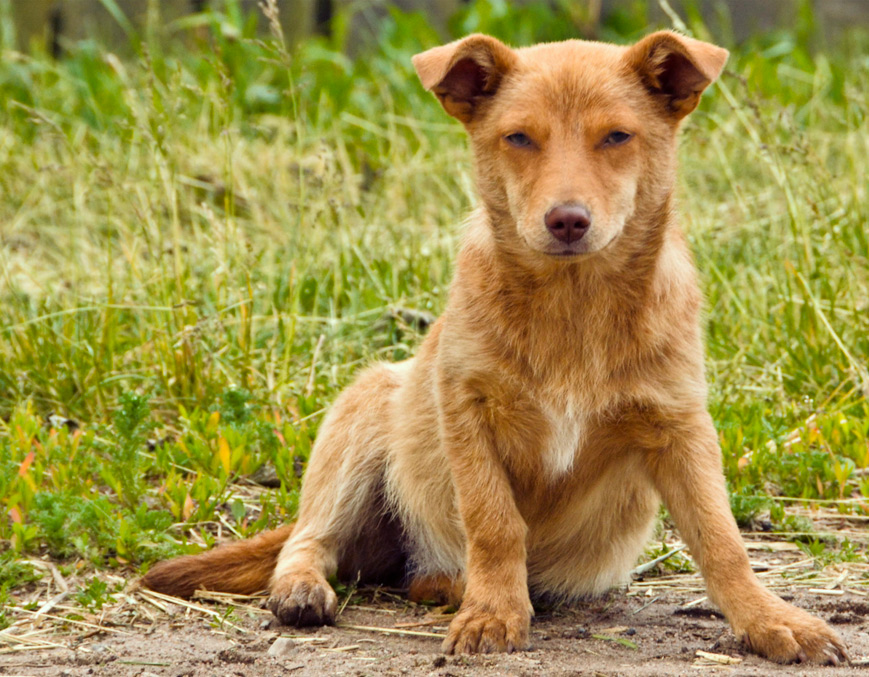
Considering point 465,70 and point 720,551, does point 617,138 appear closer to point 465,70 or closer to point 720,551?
point 465,70

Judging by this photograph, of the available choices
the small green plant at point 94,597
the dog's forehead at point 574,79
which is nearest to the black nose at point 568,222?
the dog's forehead at point 574,79

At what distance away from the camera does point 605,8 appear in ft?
32.6

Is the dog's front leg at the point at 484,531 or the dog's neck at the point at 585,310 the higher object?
the dog's neck at the point at 585,310

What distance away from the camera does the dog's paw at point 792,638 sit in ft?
9.39

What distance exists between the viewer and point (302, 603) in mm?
3293

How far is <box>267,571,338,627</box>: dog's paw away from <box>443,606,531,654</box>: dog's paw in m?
0.46

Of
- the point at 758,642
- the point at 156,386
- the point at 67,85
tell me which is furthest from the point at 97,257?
the point at 758,642

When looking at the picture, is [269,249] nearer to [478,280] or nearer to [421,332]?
[421,332]

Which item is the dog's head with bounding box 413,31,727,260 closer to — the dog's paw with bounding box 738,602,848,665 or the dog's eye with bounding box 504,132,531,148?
the dog's eye with bounding box 504,132,531,148

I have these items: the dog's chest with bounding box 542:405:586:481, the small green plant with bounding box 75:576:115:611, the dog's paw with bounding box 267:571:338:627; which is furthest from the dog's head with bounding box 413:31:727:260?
the small green plant with bounding box 75:576:115:611

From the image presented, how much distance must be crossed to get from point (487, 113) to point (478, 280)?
492 millimetres

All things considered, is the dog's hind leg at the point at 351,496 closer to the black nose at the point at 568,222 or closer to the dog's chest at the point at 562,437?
the dog's chest at the point at 562,437

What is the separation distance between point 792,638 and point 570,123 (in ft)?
4.81

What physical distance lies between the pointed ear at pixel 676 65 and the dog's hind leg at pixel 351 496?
136 cm
